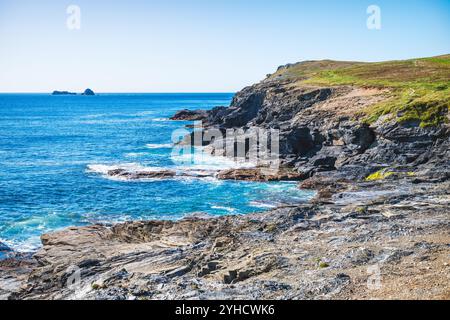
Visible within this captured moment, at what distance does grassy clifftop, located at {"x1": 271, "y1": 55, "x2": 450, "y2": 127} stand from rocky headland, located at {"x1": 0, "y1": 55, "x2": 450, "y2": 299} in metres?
0.25

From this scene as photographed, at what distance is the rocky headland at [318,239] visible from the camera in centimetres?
1922

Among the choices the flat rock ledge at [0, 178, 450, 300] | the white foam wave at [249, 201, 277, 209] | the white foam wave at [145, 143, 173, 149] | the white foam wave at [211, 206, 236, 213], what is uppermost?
the white foam wave at [145, 143, 173, 149]

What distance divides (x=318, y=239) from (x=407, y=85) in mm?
47125

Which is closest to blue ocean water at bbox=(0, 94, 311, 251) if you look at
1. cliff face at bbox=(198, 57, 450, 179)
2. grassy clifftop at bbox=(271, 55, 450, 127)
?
cliff face at bbox=(198, 57, 450, 179)

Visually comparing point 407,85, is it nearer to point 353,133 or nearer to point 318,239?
point 353,133

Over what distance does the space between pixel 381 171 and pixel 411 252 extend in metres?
25.0

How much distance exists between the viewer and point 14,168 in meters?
61.1

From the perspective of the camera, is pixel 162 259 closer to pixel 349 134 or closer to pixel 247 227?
pixel 247 227

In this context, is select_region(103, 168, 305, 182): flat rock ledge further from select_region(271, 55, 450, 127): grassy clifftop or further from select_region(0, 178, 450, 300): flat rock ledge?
select_region(0, 178, 450, 300): flat rock ledge

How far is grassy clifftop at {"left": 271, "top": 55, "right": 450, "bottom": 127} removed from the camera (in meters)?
49.8

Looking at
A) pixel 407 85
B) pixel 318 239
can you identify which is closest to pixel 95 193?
pixel 318 239

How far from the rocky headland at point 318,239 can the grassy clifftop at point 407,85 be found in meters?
0.25

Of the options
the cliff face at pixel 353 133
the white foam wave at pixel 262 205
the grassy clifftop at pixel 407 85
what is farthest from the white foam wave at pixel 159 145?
the white foam wave at pixel 262 205

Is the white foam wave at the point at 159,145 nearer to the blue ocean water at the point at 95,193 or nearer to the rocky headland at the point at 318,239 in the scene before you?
the blue ocean water at the point at 95,193
